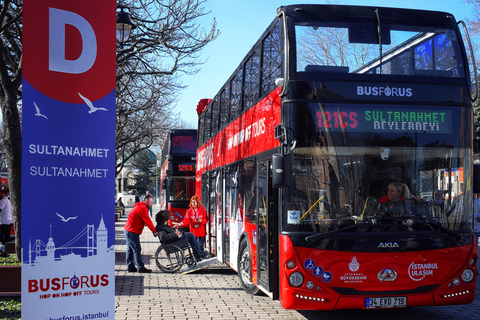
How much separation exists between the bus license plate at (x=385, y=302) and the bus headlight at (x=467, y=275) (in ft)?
2.81

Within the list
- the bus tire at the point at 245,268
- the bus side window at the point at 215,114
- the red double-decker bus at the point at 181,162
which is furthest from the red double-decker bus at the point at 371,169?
the red double-decker bus at the point at 181,162

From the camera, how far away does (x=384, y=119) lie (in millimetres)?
7281

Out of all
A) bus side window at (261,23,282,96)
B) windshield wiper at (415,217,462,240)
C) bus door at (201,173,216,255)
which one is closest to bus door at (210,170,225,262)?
bus door at (201,173,216,255)

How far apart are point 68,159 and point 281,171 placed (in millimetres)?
3217

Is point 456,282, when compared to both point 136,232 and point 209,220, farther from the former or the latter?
point 209,220

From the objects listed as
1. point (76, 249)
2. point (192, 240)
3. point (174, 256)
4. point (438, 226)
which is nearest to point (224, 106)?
point (192, 240)

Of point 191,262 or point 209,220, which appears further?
point 209,220

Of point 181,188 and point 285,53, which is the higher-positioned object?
point 285,53

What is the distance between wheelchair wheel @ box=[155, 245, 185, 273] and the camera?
12703 mm

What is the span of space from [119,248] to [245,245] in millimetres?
10324

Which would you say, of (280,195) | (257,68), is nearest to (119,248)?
(257,68)

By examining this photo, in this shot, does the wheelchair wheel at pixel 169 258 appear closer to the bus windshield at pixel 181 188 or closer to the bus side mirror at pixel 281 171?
the bus side mirror at pixel 281 171

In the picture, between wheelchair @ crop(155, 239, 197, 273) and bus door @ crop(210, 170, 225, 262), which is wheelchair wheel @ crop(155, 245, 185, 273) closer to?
wheelchair @ crop(155, 239, 197, 273)

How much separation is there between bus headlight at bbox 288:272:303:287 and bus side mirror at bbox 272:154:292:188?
45.0 inches
